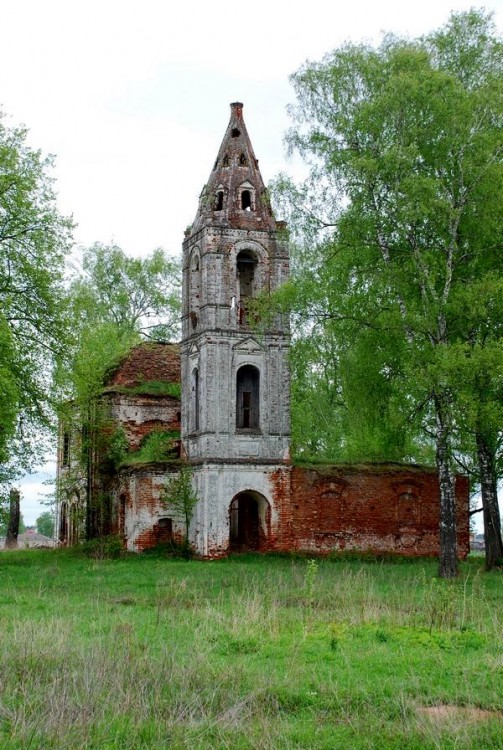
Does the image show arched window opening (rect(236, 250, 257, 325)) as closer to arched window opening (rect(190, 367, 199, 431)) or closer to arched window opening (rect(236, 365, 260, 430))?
arched window opening (rect(236, 365, 260, 430))

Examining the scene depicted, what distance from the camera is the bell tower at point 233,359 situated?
91.7 ft

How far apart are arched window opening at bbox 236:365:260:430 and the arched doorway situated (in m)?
2.15

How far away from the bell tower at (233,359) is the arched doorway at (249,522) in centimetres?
3

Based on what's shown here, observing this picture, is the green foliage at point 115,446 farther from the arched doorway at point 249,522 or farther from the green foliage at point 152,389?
the arched doorway at point 249,522

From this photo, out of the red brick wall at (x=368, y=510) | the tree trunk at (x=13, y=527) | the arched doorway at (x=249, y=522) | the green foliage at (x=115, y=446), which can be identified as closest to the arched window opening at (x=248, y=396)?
the red brick wall at (x=368, y=510)

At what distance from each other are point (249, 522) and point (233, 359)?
5194mm

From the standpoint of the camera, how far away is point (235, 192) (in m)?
29.6

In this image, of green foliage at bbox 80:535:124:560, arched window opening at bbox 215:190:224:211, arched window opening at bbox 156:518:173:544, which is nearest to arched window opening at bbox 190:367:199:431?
arched window opening at bbox 156:518:173:544

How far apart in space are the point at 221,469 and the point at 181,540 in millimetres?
2668

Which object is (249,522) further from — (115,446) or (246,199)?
(246,199)

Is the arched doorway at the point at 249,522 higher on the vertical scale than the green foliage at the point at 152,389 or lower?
lower

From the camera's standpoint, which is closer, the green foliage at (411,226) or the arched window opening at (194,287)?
the green foliage at (411,226)

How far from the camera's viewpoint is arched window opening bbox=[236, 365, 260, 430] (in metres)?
29.1

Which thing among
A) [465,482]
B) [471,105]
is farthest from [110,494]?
[471,105]
